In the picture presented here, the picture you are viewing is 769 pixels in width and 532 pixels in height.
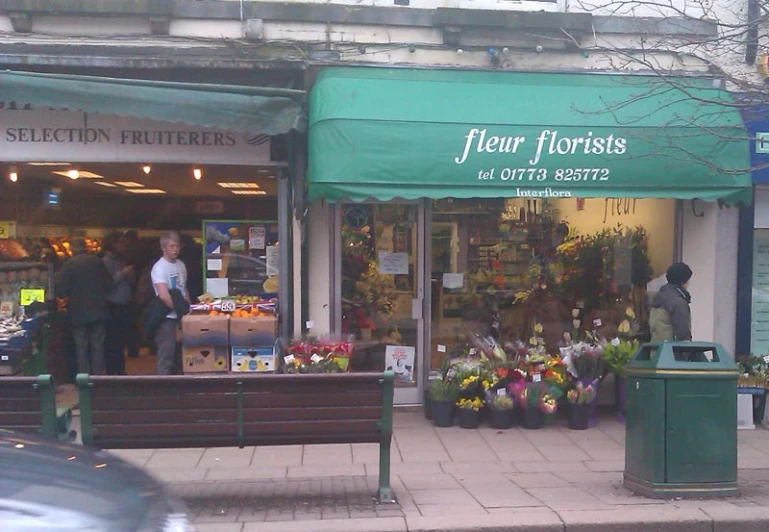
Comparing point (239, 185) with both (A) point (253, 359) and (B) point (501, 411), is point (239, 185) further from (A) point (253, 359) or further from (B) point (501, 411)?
(B) point (501, 411)

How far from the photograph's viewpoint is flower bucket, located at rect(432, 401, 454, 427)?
27.1ft

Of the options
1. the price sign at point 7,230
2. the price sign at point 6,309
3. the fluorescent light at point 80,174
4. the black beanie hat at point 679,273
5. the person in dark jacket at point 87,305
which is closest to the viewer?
the black beanie hat at point 679,273

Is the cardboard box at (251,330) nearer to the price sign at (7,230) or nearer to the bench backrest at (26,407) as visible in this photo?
the bench backrest at (26,407)

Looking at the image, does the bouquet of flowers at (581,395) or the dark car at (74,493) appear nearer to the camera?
the dark car at (74,493)

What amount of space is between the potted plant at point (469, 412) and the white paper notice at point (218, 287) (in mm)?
2917

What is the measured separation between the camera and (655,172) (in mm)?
8070

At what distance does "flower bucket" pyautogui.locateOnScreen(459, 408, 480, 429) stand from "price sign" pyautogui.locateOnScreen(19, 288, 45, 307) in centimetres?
514

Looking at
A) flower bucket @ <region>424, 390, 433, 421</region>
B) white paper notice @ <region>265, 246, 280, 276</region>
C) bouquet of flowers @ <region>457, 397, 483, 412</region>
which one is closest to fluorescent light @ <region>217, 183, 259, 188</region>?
white paper notice @ <region>265, 246, 280, 276</region>

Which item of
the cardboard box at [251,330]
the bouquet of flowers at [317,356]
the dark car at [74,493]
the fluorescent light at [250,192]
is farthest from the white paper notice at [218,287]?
the dark car at [74,493]

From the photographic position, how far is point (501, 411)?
8211mm

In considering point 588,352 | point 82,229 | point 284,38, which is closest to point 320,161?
point 284,38

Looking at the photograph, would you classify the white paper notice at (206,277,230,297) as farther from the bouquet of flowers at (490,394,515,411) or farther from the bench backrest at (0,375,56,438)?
the bench backrest at (0,375,56,438)

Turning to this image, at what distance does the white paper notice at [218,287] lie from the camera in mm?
9047

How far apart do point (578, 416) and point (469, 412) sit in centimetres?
114
